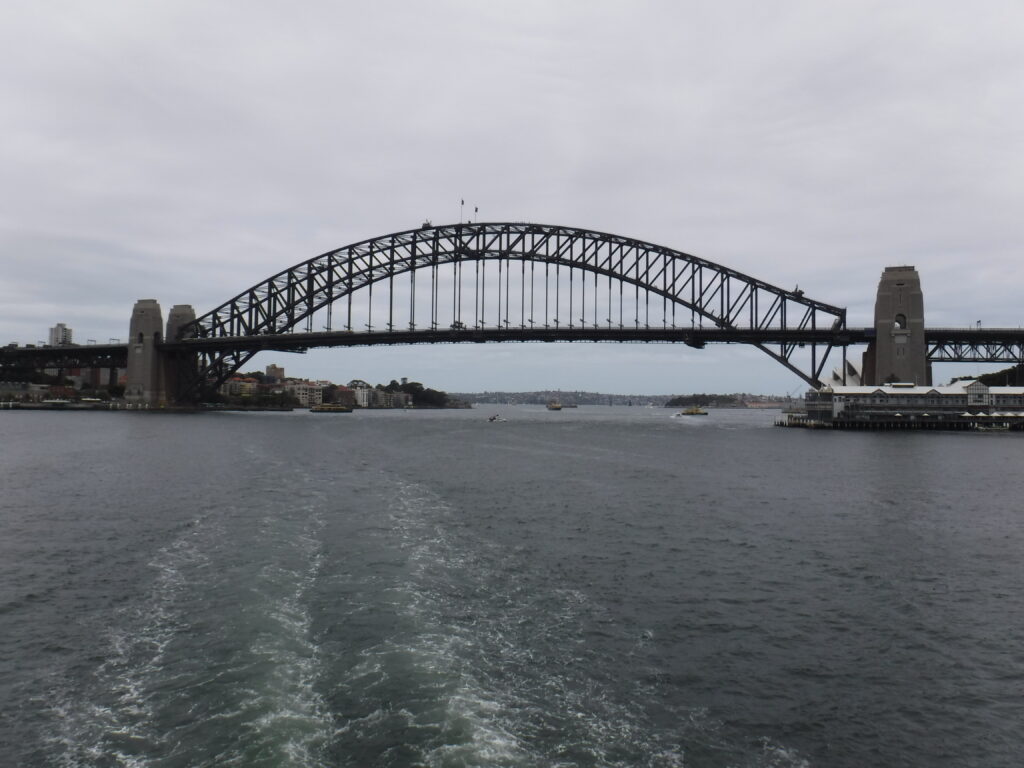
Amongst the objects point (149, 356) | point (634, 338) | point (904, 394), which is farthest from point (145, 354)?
point (904, 394)

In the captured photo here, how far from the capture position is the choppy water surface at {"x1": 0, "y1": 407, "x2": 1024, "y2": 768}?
8664 millimetres

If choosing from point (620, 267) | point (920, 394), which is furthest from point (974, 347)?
point (620, 267)

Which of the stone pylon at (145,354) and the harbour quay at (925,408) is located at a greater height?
the stone pylon at (145,354)

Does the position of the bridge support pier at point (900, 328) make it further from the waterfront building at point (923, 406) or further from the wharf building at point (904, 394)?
the waterfront building at point (923, 406)

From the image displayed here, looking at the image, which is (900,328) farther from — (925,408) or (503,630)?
(503,630)

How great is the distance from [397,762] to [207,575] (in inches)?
344

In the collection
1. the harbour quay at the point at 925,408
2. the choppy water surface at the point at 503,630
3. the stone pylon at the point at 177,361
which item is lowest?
the choppy water surface at the point at 503,630

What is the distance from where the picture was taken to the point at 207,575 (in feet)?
49.4

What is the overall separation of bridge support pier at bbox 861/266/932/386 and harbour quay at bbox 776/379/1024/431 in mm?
2138

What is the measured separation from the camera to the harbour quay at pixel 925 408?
8119cm

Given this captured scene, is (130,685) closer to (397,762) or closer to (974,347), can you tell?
(397,762)

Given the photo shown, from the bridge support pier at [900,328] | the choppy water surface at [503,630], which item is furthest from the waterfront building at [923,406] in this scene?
the choppy water surface at [503,630]

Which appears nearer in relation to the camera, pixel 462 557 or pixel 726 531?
pixel 462 557

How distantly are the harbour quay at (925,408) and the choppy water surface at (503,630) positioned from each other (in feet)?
195
